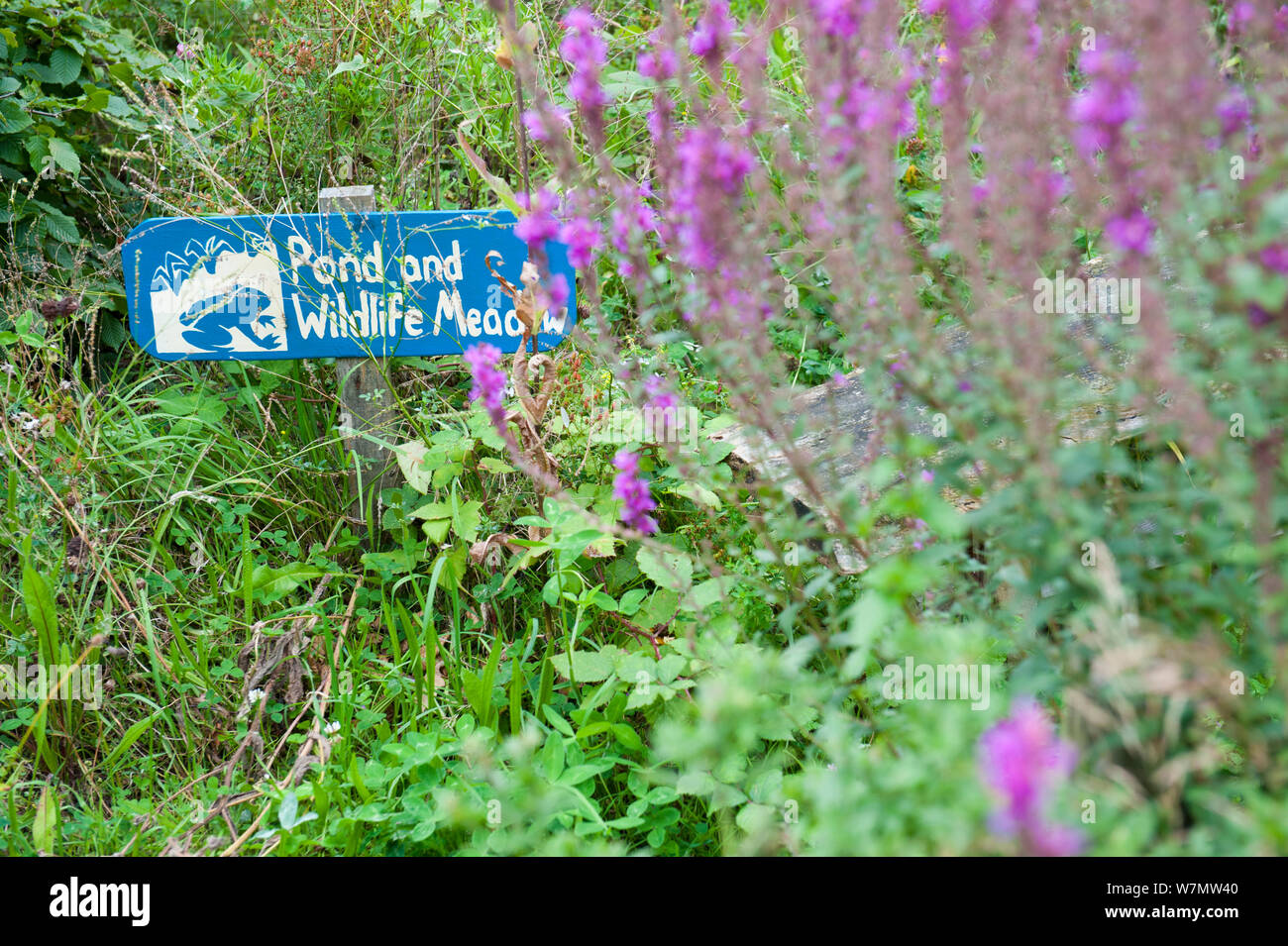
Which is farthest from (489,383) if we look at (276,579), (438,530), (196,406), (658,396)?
(196,406)

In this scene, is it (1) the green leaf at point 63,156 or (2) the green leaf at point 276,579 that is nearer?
(2) the green leaf at point 276,579

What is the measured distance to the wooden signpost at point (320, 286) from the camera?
8.76 feet

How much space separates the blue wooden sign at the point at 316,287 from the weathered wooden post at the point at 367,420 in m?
0.15

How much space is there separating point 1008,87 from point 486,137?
2.30m

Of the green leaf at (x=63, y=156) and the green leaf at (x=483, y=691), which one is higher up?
the green leaf at (x=63, y=156)

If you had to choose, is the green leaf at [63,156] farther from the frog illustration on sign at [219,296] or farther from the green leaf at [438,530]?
the green leaf at [438,530]

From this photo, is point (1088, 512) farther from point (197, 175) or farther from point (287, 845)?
point (197, 175)

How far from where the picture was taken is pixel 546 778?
1944mm

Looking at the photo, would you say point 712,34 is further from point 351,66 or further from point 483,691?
point 351,66

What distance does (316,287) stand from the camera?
9.01 feet

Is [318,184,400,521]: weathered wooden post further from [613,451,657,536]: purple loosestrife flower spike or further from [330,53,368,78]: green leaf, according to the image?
[613,451,657,536]: purple loosestrife flower spike

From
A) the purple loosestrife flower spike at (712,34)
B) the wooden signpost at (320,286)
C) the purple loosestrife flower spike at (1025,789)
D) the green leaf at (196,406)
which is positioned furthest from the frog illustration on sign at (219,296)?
the purple loosestrife flower spike at (1025,789)

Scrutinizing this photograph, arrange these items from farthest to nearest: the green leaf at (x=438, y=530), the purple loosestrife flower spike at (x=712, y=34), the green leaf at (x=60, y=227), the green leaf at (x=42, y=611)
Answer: the green leaf at (x=60, y=227)
the green leaf at (x=438, y=530)
the green leaf at (x=42, y=611)
the purple loosestrife flower spike at (x=712, y=34)
